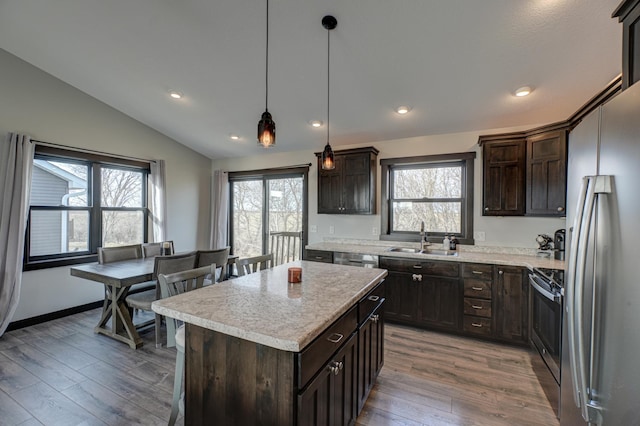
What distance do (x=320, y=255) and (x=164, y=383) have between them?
2.20m

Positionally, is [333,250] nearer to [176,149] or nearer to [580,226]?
[580,226]

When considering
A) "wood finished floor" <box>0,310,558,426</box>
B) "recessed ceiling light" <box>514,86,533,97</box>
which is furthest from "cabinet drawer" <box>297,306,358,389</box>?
"recessed ceiling light" <box>514,86,533,97</box>

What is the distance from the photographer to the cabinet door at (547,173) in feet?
9.02

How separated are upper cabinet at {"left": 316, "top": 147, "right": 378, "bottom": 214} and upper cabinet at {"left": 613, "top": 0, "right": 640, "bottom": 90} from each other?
279 cm

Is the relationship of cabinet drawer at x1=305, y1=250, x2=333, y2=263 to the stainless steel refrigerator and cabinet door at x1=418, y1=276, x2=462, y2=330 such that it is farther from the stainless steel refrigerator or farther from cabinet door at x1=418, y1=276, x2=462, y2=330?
the stainless steel refrigerator

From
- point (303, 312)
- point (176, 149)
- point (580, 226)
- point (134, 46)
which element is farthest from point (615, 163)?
point (176, 149)

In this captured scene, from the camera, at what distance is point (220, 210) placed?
5469mm

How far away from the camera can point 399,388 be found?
224cm

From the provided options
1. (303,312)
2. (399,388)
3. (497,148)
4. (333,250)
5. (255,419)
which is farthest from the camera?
(333,250)

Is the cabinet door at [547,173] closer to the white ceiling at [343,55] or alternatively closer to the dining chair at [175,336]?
the white ceiling at [343,55]

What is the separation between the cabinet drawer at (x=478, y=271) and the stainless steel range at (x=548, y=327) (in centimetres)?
38

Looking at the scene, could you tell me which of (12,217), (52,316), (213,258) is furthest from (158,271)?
(52,316)

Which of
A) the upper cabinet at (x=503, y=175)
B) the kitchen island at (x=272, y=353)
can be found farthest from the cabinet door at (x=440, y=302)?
the kitchen island at (x=272, y=353)

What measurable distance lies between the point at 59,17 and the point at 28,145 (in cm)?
161
